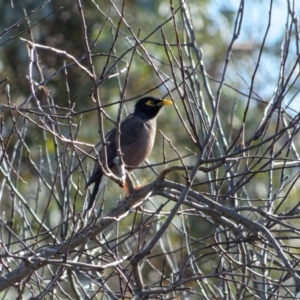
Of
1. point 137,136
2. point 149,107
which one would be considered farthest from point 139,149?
point 149,107

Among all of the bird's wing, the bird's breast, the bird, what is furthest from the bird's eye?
the bird's breast

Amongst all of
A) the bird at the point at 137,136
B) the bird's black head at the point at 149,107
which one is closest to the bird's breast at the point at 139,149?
the bird at the point at 137,136

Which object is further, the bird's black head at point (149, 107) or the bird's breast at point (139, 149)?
the bird's black head at point (149, 107)

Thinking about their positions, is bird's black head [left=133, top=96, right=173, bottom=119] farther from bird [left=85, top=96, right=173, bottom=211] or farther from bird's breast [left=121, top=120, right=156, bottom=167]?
bird's breast [left=121, top=120, right=156, bottom=167]

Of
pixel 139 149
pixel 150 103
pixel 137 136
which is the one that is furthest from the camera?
pixel 150 103

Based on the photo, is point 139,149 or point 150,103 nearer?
point 139,149

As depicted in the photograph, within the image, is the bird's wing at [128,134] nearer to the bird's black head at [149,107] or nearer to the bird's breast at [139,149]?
the bird's breast at [139,149]

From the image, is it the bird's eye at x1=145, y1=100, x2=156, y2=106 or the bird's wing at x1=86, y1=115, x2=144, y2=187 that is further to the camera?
the bird's eye at x1=145, y1=100, x2=156, y2=106

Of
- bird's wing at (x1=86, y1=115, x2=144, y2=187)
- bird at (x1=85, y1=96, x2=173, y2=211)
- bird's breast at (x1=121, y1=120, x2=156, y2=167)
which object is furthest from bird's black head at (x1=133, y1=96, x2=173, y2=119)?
bird's breast at (x1=121, y1=120, x2=156, y2=167)

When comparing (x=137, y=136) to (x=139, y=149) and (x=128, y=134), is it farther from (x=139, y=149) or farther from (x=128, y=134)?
(x=139, y=149)

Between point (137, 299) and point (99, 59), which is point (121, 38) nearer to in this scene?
point (99, 59)

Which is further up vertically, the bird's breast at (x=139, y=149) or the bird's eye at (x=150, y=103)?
the bird's eye at (x=150, y=103)

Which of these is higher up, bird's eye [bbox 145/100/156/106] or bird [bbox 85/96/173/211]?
bird's eye [bbox 145/100/156/106]

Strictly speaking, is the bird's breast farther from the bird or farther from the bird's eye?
the bird's eye
